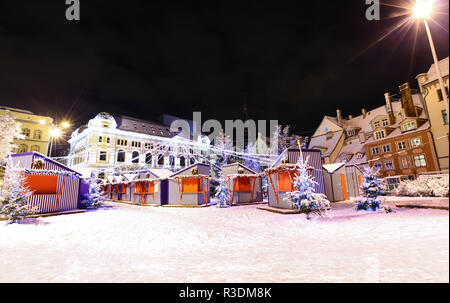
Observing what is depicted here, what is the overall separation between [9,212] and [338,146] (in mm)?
35398

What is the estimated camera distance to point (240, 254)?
17.8 feet

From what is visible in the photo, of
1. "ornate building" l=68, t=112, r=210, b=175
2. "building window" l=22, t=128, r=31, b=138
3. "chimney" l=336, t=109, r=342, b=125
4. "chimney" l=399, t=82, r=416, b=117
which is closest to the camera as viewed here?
"chimney" l=399, t=82, r=416, b=117

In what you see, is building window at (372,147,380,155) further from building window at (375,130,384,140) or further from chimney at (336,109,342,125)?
chimney at (336,109,342,125)

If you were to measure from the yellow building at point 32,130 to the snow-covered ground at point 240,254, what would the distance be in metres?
37.4

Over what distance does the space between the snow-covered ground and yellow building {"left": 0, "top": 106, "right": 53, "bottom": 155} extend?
123ft

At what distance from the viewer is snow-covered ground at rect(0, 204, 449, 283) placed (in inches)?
127

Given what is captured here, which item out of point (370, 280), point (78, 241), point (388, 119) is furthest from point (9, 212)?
point (388, 119)

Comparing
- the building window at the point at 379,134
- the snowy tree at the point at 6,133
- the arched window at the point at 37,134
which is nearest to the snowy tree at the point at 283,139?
the building window at the point at 379,134

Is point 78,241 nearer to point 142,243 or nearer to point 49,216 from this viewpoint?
point 142,243

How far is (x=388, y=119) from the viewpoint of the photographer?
24.3 metres

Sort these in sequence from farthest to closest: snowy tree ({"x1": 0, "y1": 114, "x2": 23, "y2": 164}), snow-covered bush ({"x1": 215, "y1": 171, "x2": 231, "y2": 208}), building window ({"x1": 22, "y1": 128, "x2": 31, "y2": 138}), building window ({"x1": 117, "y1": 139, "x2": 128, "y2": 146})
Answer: building window ({"x1": 117, "y1": 139, "x2": 128, "y2": 146})
building window ({"x1": 22, "y1": 128, "x2": 31, "y2": 138})
snowy tree ({"x1": 0, "y1": 114, "x2": 23, "y2": 164})
snow-covered bush ({"x1": 215, "y1": 171, "x2": 231, "y2": 208})

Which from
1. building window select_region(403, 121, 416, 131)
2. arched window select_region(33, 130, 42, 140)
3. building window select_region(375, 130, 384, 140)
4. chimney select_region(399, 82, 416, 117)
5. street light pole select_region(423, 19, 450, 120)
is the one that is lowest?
street light pole select_region(423, 19, 450, 120)

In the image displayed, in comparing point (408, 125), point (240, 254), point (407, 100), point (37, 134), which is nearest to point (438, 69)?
point (240, 254)

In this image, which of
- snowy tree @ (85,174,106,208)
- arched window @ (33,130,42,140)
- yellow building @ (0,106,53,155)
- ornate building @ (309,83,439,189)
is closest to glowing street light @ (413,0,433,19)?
ornate building @ (309,83,439,189)
